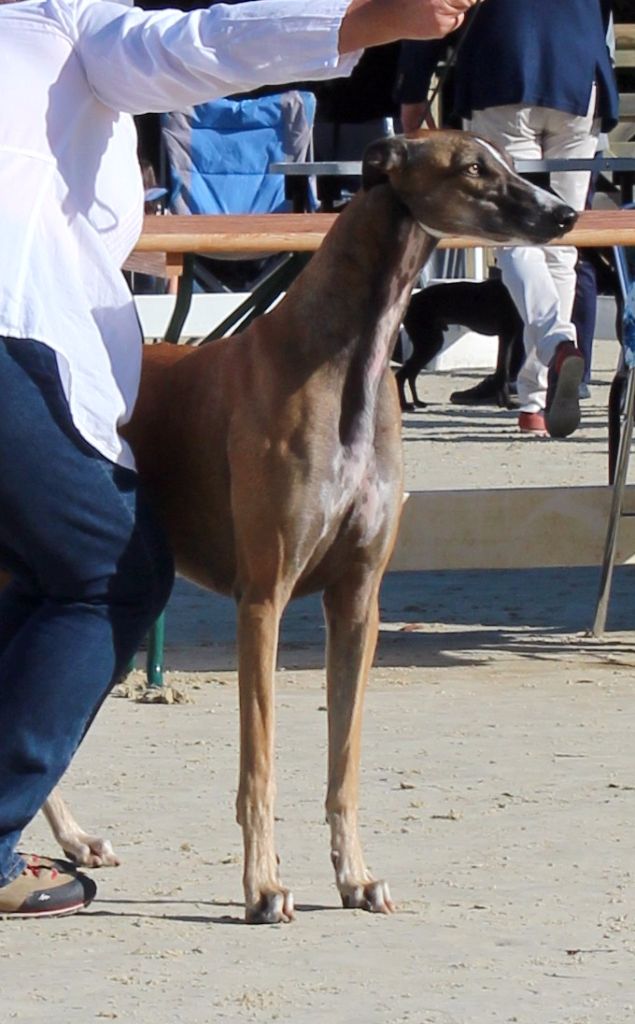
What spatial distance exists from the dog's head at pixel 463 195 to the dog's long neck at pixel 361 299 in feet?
0.10

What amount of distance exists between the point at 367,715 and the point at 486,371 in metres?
7.45

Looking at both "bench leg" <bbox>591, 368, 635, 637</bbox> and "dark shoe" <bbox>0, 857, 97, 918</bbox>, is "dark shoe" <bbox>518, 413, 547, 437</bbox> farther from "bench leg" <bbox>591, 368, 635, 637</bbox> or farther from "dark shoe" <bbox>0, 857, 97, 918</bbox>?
"dark shoe" <bbox>0, 857, 97, 918</bbox>

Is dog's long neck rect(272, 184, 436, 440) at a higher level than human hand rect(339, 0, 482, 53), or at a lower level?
lower

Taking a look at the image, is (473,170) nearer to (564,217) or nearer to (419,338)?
(564,217)

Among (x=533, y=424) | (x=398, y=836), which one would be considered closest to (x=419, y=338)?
(x=533, y=424)

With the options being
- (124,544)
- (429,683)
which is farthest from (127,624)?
(429,683)

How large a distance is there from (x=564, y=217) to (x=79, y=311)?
0.85 meters

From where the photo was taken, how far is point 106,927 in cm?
330

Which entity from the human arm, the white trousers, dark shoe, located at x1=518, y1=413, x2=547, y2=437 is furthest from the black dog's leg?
the human arm

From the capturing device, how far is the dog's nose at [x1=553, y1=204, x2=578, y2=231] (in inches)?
132

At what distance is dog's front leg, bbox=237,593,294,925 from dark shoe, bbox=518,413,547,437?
568 cm

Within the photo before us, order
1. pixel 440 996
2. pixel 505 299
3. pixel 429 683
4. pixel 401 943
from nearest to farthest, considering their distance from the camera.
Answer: pixel 440 996, pixel 401 943, pixel 429 683, pixel 505 299

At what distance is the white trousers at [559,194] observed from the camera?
7.42 meters

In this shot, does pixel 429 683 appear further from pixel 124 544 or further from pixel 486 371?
pixel 486 371
